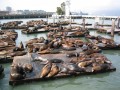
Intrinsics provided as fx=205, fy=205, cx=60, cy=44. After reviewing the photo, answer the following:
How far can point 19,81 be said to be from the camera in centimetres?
858

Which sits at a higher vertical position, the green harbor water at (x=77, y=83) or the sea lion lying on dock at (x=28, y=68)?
the sea lion lying on dock at (x=28, y=68)

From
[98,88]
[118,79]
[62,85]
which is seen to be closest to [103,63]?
[118,79]

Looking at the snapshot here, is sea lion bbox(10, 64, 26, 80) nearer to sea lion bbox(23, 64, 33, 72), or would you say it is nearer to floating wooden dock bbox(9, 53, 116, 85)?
floating wooden dock bbox(9, 53, 116, 85)

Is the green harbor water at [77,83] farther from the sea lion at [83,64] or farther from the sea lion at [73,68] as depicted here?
the sea lion at [83,64]

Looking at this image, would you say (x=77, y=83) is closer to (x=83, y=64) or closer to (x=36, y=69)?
(x=83, y=64)

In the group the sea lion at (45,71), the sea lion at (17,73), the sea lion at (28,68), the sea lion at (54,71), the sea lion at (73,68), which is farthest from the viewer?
the sea lion at (73,68)

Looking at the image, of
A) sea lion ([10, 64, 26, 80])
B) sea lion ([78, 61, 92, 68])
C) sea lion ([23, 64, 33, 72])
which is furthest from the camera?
sea lion ([78, 61, 92, 68])

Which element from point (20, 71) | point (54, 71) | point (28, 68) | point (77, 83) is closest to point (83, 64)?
point (77, 83)

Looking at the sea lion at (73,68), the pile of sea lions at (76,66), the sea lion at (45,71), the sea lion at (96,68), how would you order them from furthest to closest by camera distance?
the sea lion at (96,68), the sea lion at (73,68), the pile of sea lions at (76,66), the sea lion at (45,71)

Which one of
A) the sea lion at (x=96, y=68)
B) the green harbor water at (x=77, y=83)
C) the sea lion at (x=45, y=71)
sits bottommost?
the green harbor water at (x=77, y=83)

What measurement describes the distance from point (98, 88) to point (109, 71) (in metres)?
1.81

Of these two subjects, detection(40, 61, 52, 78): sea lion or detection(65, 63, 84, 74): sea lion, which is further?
detection(65, 63, 84, 74): sea lion

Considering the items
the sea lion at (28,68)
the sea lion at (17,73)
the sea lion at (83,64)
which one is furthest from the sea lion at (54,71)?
the sea lion at (83,64)

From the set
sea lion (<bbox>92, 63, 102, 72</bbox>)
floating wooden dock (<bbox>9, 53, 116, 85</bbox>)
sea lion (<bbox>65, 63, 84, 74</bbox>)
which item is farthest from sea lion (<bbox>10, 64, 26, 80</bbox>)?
sea lion (<bbox>92, 63, 102, 72</bbox>)
